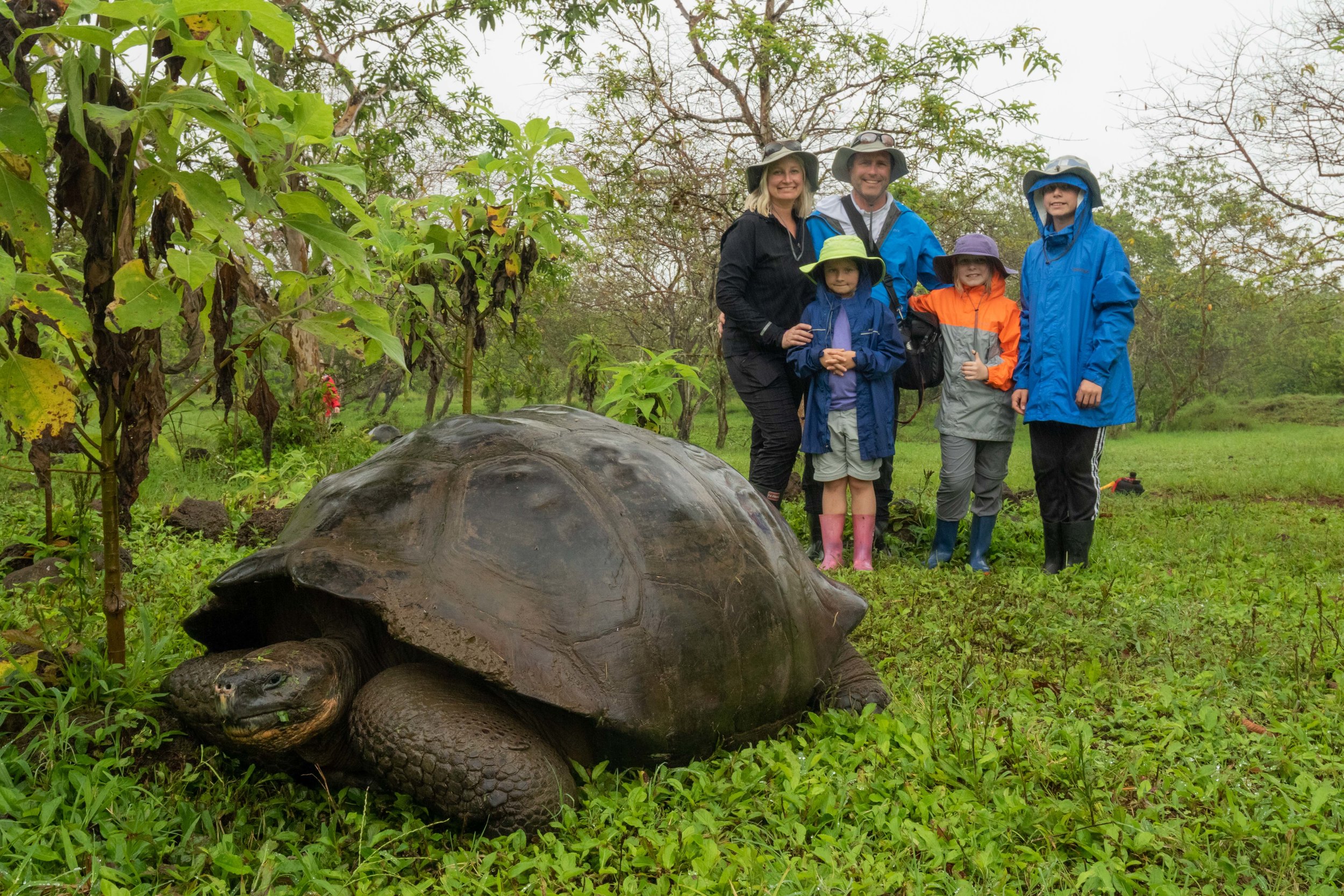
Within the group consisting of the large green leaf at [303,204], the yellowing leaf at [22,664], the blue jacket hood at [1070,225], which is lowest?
the yellowing leaf at [22,664]

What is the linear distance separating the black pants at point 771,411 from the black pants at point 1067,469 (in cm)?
116

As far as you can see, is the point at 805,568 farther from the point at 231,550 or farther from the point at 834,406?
the point at 231,550

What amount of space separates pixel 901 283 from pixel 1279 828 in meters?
3.31

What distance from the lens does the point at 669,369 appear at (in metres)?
4.66

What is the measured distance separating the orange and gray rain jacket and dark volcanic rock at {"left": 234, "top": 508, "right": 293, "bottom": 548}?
10.6 ft

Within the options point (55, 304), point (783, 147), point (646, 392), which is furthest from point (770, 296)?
point (55, 304)

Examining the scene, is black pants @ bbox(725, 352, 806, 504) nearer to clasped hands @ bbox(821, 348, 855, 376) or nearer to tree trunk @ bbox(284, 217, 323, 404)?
clasped hands @ bbox(821, 348, 855, 376)

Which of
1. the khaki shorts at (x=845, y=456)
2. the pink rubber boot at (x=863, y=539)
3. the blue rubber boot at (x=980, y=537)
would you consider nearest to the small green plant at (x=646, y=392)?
the khaki shorts at (x=845, y=456)

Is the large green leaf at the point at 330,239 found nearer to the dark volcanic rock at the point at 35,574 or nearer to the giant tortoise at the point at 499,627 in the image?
the giant tortoise at the point at 499,627

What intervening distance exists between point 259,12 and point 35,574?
2.66m

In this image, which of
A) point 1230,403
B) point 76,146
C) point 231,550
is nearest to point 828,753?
point 76,146

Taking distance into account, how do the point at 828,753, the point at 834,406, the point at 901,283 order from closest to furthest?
the point at 828,753 → the point at 834,406 → the point at 901,283

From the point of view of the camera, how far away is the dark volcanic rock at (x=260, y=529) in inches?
169

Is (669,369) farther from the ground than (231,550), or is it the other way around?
(669,369)
